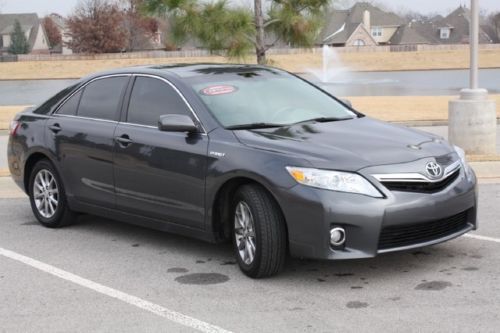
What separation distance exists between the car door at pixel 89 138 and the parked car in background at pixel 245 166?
0.01 m

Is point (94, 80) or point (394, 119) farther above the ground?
point (94, 80)

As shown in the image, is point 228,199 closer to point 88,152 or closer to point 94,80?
point 88,152

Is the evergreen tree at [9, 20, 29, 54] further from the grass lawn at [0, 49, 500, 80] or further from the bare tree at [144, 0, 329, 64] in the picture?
the bare tree at [144, 0, 329, 64]

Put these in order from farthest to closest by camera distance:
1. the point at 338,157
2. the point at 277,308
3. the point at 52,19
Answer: the point at 52,19
the point at 338,157
the point at 277,308

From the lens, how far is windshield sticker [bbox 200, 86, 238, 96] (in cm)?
625

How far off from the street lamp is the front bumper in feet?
19.1

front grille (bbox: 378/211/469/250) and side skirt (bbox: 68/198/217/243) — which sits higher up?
front grille (bbox: 378/211/469/250)

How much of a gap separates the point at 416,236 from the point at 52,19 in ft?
404

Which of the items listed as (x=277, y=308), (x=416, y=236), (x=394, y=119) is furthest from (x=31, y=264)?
(x=394, y=119)

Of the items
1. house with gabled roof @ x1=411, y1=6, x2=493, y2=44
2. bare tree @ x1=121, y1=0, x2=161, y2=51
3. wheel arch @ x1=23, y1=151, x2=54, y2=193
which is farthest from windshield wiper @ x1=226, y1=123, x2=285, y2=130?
house with gabled roof @ x1=411, y1=6, x2=493, y2=44

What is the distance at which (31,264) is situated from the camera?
620 centimetres

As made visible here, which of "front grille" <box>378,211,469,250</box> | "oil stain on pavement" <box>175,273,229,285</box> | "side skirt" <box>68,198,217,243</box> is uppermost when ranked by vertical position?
"front grille" <box>378,211,469,250</box>

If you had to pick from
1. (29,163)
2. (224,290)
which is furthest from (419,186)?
(29,163)

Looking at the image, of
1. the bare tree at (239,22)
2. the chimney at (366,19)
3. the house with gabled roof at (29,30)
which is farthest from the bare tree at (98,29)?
the bare tree at (239,22)
